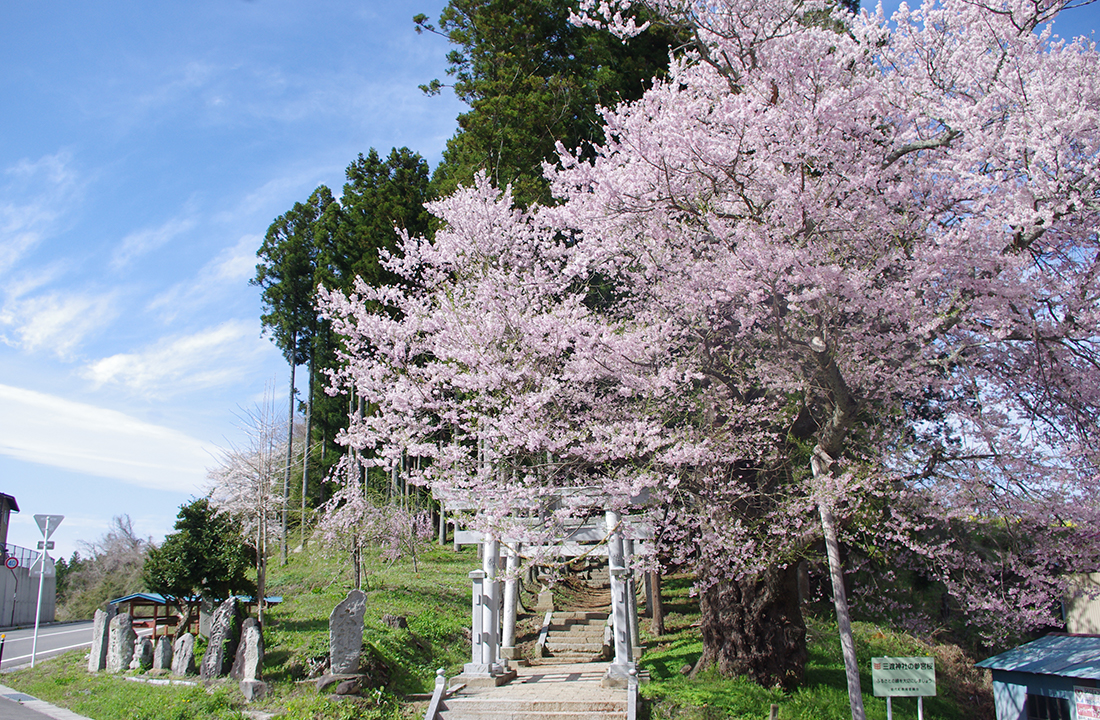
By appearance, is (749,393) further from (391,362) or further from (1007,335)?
(391,362)

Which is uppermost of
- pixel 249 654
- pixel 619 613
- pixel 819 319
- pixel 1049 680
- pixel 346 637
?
pixel 819 319

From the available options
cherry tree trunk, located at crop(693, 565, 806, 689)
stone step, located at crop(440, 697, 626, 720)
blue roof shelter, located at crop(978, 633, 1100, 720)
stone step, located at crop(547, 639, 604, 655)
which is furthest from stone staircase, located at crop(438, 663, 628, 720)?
blue roof shelter, located at crop(978, 633, 1100, 720)

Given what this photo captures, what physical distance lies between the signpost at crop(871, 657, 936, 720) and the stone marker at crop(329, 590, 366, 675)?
7296 millimetres

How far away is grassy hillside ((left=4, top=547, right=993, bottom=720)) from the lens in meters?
9.99

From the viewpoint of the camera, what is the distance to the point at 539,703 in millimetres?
10180

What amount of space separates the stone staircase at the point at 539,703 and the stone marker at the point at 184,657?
15.7 feet

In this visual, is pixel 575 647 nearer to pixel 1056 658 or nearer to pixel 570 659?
pixel 570 659

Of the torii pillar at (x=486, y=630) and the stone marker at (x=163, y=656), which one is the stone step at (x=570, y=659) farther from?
the stone marker at (x=163, y=656)

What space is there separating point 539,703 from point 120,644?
806cm

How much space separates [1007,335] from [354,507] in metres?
16.2

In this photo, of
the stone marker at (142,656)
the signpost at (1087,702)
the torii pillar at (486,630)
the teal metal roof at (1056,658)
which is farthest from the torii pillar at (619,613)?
the teal metal roof at (1056,658)

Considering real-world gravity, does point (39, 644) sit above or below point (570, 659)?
below

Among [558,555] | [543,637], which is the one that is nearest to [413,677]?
[558,555]

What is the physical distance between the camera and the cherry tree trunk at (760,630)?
11.2 metres
